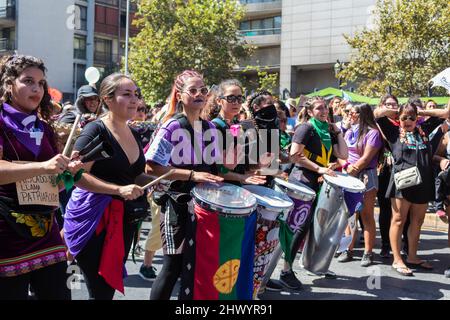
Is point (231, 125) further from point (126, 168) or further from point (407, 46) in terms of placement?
point (407, 46)

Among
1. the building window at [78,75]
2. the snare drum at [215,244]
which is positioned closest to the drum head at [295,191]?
the snare drum at [215,244]

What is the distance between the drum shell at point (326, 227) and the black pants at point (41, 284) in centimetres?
297

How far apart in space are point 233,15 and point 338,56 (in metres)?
10.7

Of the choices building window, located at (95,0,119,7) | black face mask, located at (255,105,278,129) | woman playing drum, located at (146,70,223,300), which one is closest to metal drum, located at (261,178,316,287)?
black face mask, located at (255,105,278,129)

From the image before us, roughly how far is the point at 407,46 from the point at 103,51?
31067 millimetres

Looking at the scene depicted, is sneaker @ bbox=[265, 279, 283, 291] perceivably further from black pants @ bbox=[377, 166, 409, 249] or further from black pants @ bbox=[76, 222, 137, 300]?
black pants @ bbox=[76, 222, 137, 300]

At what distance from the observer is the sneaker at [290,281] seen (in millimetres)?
5137

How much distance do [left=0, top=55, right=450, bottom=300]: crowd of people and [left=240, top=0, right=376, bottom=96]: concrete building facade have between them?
26.8 metres

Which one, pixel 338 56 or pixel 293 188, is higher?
pixel 338 56

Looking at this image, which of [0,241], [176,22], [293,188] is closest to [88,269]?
[0,241]

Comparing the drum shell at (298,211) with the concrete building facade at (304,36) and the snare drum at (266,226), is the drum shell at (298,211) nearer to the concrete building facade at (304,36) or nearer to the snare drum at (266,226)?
the snare drum at (266,226)

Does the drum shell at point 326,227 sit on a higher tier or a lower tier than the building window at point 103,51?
lower

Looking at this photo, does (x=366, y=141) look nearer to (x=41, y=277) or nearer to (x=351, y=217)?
(x=351, y=217)

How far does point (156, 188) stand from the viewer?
3.62 metres
